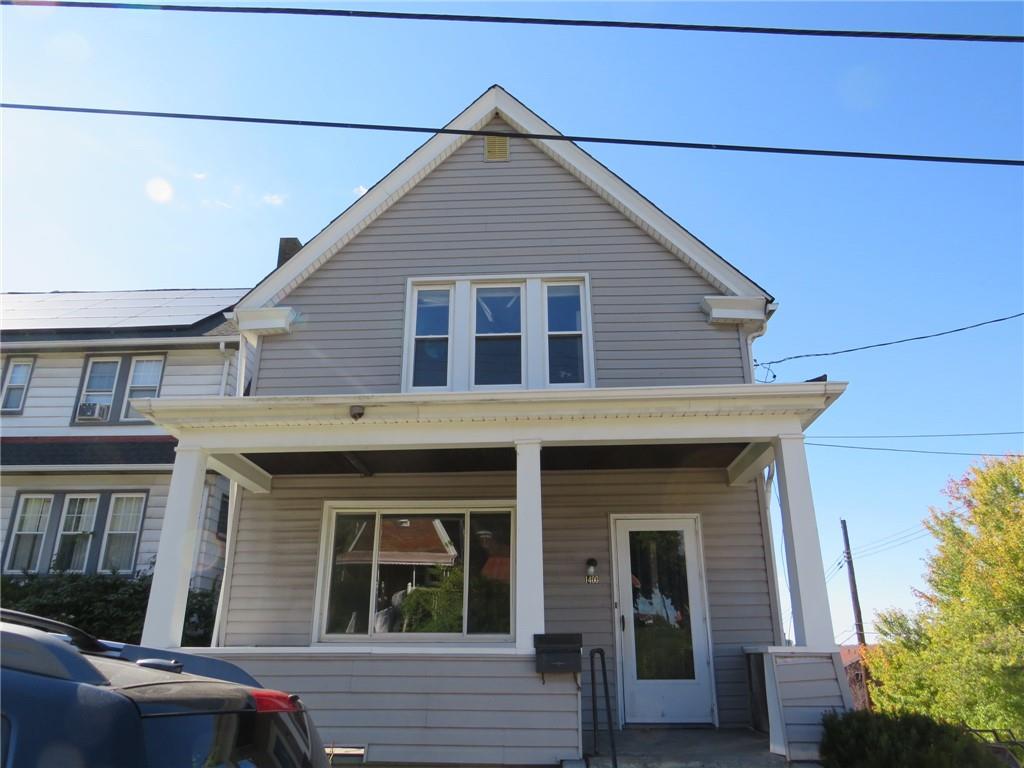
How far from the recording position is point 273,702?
88.4 inches

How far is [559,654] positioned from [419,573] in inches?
106

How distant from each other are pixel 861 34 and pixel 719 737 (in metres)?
5.95

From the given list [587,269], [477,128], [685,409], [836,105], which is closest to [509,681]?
[685,409]

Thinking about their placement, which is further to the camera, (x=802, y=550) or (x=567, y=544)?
(x=567, y=544)

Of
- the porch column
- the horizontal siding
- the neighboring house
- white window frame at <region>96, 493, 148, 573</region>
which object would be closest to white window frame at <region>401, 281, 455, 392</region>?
the porch column

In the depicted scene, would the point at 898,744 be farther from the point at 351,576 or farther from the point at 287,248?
the point at 287,248

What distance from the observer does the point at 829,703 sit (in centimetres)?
566

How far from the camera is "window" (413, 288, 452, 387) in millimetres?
8523

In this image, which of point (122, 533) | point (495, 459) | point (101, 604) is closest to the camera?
point (495, 459)

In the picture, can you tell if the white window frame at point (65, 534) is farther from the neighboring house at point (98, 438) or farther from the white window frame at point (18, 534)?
the white window frame at point (18, 534)

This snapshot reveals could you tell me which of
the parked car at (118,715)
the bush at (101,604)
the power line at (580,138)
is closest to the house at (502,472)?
the power line at (580,138)

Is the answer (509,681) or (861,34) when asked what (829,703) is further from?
(861,34)

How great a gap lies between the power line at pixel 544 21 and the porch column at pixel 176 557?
3903 mm

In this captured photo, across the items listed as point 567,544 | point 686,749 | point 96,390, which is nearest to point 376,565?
point 567,544
